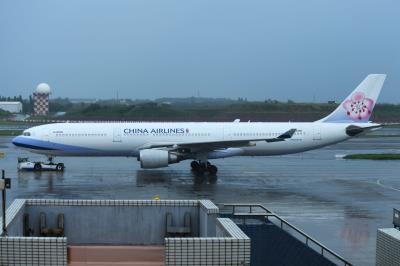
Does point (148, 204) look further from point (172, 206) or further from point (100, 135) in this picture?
point (100, 135)

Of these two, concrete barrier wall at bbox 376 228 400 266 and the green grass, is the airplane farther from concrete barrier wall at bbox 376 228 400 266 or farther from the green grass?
concrete barrier wall at bbox 376 228 400 266

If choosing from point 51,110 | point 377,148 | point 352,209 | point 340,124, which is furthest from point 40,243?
point 51,110

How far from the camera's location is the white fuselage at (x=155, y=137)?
1395 inches

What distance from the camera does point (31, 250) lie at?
29.0 ft

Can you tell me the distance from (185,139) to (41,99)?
123 m

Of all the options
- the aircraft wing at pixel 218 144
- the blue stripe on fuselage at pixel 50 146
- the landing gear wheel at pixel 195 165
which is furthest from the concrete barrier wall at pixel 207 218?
the blue stripe on fuselage at pixel 50 146

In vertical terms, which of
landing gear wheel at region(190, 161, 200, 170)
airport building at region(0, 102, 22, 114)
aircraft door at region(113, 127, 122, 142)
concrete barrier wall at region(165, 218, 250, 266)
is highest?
airport building at region(0, 102, 22, 114)

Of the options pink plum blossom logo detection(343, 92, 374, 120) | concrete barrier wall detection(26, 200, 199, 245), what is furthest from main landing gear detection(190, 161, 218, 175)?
concrete barrier wall detection(26, 200, 199, 245)

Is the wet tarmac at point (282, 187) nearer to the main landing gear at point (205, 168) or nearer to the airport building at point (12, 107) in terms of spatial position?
the main landing gear at point (205, 168)

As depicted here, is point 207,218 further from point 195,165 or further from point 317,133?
point 317,133

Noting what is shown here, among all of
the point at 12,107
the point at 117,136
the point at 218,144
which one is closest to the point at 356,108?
the point at 218,144

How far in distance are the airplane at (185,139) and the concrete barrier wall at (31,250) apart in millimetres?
24522

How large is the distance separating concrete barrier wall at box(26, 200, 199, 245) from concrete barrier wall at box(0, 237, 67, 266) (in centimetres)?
374

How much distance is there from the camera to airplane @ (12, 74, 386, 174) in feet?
115
